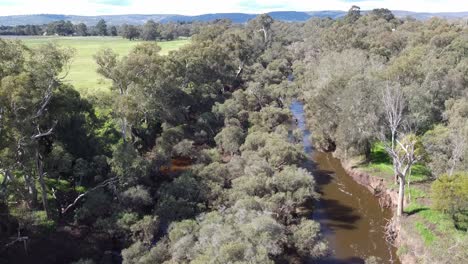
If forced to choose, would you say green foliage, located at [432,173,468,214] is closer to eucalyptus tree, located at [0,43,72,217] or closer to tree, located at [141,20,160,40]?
eucalyptus tree, located at [0,43,72,217]

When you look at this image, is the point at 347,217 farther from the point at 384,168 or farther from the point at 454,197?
the point at 454,197

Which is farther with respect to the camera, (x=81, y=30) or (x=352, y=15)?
(x=81, y=30)

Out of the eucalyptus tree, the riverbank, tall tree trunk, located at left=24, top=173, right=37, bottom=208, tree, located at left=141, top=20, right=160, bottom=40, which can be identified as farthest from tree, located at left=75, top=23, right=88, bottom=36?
the riverbank

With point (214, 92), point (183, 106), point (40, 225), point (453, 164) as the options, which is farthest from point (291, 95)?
point (40, 225)

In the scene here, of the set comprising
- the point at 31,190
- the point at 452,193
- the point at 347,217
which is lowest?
the point at 347,217

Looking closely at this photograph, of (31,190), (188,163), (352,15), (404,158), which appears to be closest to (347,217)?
(404,158)

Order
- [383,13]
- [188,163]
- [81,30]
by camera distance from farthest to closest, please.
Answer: [81,30], [383,13], [188,163]
